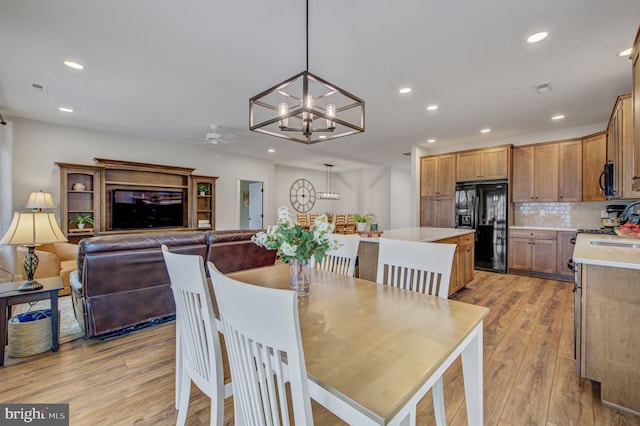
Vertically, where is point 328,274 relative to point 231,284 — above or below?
below

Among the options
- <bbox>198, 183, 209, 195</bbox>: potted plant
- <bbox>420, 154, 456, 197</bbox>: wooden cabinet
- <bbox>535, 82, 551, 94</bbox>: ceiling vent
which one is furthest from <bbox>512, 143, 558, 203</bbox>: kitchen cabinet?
<bbox>198, 183, 209, 195</bbox>: potted plant

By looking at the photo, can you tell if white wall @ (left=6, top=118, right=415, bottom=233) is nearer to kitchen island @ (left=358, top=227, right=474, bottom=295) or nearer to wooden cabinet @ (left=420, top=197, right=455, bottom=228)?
wooden cabinet @ (left=420, top=197, right=455, bottom=228)

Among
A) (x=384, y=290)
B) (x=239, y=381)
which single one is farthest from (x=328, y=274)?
(x=239, y=381)

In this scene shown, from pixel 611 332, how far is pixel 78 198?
713cm

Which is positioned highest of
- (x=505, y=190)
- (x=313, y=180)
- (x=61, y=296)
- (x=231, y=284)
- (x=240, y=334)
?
(x=313, y=180)

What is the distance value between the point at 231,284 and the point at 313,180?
9.70 meters

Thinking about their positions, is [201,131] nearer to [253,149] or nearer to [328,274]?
[253,149]

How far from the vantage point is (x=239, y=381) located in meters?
0.88

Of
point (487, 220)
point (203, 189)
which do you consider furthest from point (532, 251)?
point (203, 189)

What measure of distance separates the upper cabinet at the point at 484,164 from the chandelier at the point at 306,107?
104 inches

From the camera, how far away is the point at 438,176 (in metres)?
5.91

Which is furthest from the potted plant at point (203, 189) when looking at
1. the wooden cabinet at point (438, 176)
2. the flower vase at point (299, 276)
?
the flower vase at point (299, 276)

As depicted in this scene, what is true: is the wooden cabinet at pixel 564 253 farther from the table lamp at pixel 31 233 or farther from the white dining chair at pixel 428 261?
the table lamp at pixel 31 233

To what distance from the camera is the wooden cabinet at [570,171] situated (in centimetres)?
460
